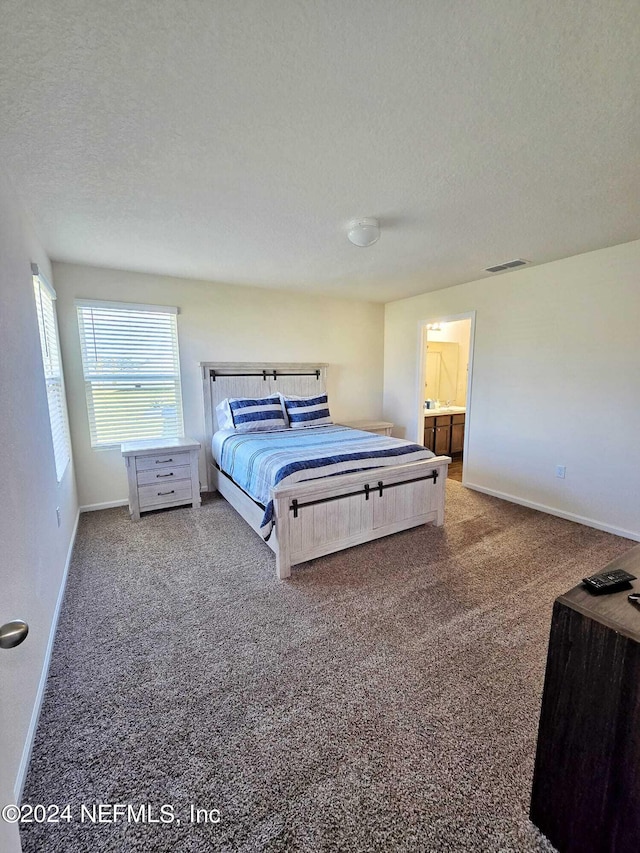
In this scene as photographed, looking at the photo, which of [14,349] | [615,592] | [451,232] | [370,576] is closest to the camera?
[615,592]

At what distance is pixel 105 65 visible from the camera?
1280 millimetres

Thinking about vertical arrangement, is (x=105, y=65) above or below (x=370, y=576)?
above

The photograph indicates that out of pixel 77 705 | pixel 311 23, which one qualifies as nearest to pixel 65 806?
pixel 77 705

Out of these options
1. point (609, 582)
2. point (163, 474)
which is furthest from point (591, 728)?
point (163, 474)

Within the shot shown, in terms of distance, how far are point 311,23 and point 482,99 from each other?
2.46 feet

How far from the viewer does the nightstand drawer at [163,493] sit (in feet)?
11.7

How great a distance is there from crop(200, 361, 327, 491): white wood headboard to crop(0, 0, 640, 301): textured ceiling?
1.69 metres

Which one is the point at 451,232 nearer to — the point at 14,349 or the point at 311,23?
the point at 311,23

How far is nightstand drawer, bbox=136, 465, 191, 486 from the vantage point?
355 centimetres

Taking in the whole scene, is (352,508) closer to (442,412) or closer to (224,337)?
(224,337)

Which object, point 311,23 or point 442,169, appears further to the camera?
point 442,169

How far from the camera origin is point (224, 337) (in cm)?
433

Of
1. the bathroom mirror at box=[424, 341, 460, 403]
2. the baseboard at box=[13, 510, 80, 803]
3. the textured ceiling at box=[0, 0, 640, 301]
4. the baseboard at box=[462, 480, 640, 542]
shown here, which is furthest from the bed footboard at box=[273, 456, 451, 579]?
the bathroom mirror at box=[424, 341, 460, 403]

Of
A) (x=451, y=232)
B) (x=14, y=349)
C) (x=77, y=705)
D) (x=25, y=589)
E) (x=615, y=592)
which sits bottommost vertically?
(x=77, y=705)
